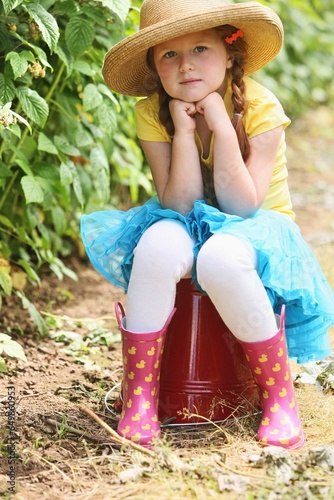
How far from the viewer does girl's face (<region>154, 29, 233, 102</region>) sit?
2.31 meters

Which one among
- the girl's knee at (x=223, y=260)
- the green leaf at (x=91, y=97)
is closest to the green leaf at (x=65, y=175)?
the green leaf at (x=91, y=97)

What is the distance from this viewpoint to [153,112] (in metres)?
2.50

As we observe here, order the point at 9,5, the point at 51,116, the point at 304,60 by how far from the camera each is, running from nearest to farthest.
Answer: the point at 9,5 → the point at 51,116 → the point at 304,60

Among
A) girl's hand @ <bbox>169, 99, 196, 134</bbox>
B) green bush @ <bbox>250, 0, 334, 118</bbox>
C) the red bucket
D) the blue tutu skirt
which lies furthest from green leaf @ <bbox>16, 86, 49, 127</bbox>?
green bush @ <bbox>250, 0, 334, 118</bbox>

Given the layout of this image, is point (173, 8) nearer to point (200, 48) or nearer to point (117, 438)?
point (200, 48)

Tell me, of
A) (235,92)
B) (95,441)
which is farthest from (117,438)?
(235,92)

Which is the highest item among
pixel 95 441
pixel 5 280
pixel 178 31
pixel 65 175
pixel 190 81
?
pixel 178 31

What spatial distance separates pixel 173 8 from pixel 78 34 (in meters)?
0.47

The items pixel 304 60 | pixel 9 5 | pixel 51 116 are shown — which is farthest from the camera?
pixel 304 60

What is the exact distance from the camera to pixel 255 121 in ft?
7.77

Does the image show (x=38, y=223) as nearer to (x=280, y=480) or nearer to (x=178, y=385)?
(x=178, y=385)

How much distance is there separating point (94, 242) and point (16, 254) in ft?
2.86

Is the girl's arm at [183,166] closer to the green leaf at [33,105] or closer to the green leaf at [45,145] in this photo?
the green leaf at [33,105]

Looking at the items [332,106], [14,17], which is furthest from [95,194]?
[332,106]
